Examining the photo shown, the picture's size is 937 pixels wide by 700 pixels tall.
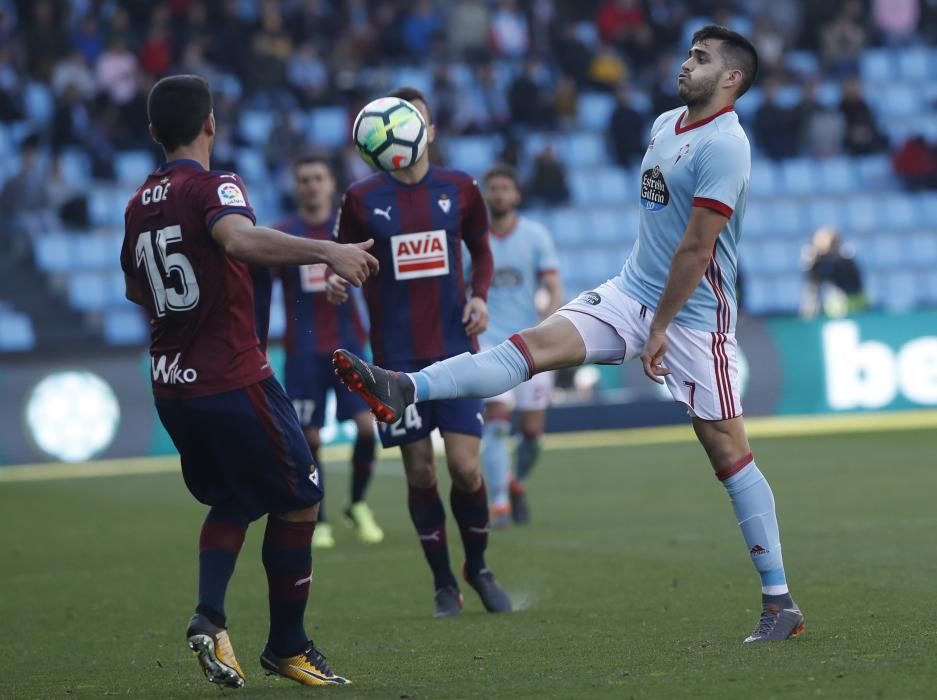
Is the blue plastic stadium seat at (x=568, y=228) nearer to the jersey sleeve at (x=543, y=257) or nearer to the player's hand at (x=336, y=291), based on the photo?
the jersey sleeve at (x=543, y=257)

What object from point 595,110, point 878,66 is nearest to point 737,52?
point 595,110

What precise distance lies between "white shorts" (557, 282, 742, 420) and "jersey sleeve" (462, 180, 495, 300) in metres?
1.42

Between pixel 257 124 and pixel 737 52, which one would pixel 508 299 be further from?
pixel 257 124

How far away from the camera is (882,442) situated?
17078mm

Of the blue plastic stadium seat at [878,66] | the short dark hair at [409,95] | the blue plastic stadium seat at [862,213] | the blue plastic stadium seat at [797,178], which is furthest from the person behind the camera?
the blue plastic stadium seat at [878,66]

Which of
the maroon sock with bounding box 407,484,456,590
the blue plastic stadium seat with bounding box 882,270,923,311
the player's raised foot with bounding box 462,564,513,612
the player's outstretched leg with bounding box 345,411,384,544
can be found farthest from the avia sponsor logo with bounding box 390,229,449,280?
the blue plastic stadium seat with bounding box 882,270,923,311

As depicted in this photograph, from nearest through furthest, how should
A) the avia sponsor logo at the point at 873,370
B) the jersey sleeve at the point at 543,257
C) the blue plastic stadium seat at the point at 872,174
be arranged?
the jersey sleeve at the point at 543,257 → the avia sponsor logo at the point at 873,370 → the blue plastic stadium seat at the point at 872,174

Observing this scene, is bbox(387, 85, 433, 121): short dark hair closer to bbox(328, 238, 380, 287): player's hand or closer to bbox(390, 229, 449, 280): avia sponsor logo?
bbox(390, 229, 449, 280): avia sponsor logo

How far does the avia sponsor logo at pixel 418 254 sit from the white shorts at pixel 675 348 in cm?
139

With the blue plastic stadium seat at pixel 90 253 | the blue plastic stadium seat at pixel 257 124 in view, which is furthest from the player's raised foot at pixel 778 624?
the blue plastic stadium seat at pixel 257 124

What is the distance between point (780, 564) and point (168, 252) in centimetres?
271

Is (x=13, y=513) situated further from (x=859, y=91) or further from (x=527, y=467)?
(x=859, y=91)

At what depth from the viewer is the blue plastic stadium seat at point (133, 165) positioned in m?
21.9

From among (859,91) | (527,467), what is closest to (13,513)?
(527,467)
